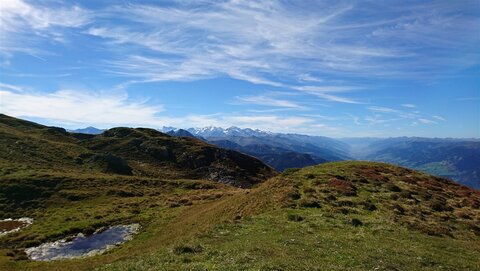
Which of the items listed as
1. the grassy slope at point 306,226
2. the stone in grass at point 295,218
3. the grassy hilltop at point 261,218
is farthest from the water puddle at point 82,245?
the stone in grass at point 295,218

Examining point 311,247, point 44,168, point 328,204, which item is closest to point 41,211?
point 44,168

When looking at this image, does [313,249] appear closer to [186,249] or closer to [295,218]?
[186,249]

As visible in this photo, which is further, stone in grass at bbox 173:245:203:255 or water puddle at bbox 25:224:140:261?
water puddle at bbox 25:224:140:261

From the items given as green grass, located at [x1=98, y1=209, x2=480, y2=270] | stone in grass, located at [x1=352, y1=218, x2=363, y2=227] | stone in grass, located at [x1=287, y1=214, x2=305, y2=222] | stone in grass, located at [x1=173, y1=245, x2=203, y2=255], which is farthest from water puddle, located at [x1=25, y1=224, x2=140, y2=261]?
stone in grass, located at [x1=352, y1=218, x2=363, y2=227]

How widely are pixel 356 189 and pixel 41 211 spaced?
54.1 meters

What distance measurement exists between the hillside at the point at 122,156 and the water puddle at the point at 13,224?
27.1 metres

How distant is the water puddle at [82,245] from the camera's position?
136ft

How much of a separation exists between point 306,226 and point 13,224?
48314mm

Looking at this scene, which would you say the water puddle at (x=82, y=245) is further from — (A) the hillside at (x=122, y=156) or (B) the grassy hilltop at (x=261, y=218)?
(A) the hillside at (x=122, y=156)

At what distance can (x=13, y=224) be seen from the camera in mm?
57656

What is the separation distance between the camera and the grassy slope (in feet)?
79.3

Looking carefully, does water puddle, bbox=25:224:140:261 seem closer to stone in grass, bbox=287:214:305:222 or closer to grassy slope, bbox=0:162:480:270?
grassy slope, bbox=0:162:480:270

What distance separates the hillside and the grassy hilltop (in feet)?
5.08

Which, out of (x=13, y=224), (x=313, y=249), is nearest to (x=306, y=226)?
(x=313, y=249)
